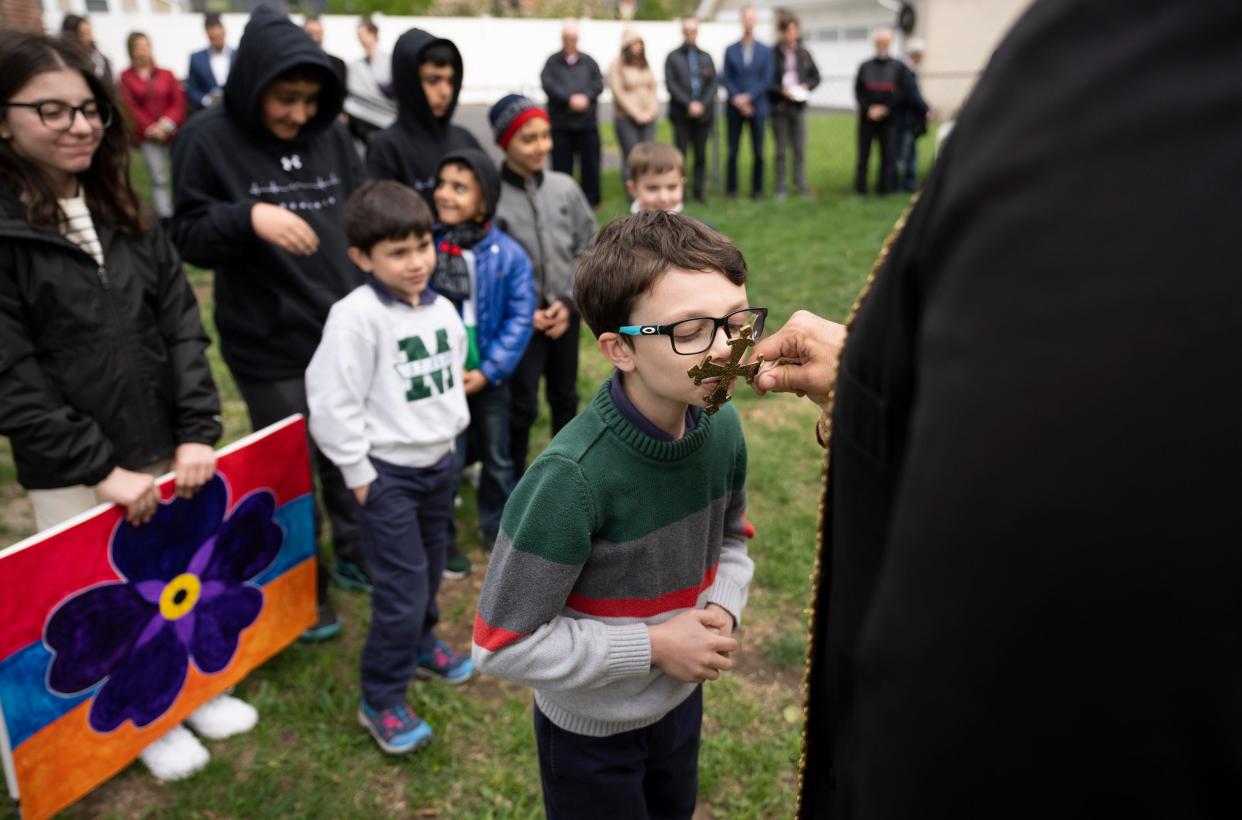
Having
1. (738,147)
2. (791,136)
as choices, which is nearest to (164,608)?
(738,147)

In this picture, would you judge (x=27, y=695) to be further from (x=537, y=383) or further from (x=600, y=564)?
(x=537, y=383)

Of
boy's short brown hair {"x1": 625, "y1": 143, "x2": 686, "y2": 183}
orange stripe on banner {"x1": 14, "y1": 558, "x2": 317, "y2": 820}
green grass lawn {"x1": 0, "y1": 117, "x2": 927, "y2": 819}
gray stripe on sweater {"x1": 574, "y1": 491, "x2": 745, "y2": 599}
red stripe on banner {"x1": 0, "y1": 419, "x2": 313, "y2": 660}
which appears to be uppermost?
boy's short brown hair {"x1": 625, "y1": 143, "x2": 686, "y2": 183}

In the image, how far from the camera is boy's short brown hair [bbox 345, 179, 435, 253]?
9.67ft

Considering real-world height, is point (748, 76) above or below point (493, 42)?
below

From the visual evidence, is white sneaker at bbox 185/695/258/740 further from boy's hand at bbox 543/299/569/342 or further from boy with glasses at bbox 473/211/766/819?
boy's hand at bbox 543/299/569/342

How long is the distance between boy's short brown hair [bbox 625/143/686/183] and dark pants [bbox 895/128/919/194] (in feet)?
27.6

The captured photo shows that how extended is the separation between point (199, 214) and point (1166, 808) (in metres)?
3.32

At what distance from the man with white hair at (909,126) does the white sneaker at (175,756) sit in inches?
435

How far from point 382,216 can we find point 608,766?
6.13 ft

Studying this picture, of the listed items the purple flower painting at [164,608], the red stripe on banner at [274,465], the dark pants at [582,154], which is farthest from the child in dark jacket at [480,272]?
the dark pants at [582,154]

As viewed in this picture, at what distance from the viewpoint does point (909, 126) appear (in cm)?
1195

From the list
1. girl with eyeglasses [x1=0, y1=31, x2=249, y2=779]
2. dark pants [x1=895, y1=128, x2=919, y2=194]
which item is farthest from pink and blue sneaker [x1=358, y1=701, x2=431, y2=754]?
dark pants [x1=895, y1=128, x2=919, y2=194]

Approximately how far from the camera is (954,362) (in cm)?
59

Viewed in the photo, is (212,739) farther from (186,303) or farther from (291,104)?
(291,104)
